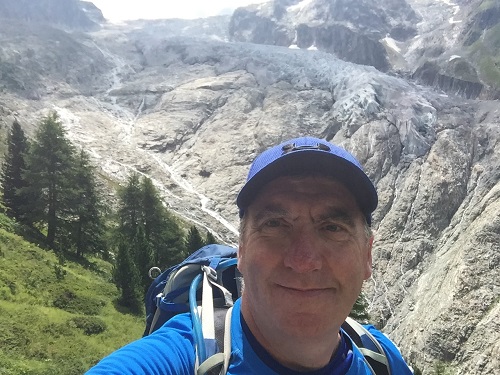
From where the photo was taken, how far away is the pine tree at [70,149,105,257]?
120ft

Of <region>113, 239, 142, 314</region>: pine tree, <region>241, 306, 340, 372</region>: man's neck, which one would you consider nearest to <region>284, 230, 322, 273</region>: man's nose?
<region>241, 306, 340, 372</region>: man's neck

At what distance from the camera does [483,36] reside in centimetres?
14462

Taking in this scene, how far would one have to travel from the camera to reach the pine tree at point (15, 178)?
35312 millimetres

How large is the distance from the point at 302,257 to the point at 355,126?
105737 mm

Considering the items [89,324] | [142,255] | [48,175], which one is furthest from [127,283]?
[48,175]

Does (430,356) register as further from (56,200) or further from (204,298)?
(204,298)

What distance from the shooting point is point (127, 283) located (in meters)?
27.5

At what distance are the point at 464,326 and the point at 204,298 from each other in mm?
50636

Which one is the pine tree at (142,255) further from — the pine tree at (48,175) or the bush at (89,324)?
the bush at (89,324)

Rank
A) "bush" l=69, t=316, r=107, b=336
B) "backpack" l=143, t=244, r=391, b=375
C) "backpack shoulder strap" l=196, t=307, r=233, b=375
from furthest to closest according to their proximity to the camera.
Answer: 1. "bush" l=69, t=316, r=107, b=336
2. "backpack" l=143, t=244, r=391, b=375
3. "backpack shoulder strap" l=196, t=307, r=233, b=375

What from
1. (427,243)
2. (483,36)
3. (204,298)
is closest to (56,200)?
(204,298)

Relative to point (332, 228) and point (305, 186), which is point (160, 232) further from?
point (332, 228)

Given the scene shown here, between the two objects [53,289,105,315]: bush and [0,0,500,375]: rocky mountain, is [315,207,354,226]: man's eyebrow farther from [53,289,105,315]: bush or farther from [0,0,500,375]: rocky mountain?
[0,0,500,375]: rocky mountain

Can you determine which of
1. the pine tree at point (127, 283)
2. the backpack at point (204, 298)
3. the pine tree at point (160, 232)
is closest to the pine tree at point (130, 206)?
the pine tree at point (160, 232)
